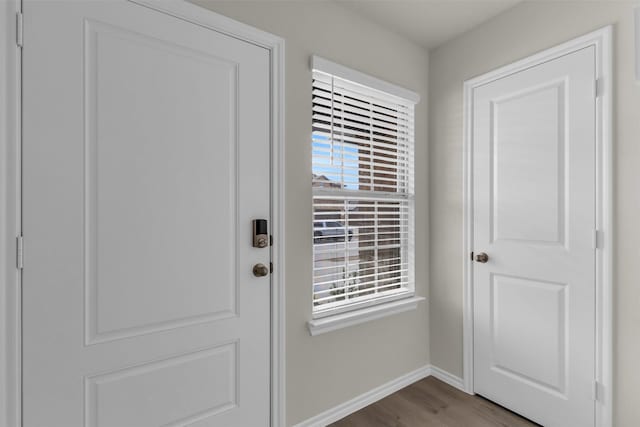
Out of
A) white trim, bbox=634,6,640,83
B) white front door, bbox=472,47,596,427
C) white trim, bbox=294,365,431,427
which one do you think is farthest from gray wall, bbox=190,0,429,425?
white trim, bbox=634,6,640,83

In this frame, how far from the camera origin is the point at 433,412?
1.97m

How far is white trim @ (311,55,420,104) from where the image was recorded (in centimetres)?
180

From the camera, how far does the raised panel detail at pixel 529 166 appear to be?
1.77 metres

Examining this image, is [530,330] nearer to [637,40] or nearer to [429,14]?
[637,40]

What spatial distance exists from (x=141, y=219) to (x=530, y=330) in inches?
83.6

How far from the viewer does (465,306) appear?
2213 millimetres

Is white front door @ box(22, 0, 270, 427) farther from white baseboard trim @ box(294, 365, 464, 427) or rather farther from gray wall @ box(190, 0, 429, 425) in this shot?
white baseboard trim @ box(294, 365, 464, 427)

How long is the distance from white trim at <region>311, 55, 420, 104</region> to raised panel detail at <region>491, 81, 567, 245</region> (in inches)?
21.5

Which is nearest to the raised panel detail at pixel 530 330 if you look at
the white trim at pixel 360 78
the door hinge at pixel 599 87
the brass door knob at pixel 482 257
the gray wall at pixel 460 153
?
the brass door knob at pixel 482 257

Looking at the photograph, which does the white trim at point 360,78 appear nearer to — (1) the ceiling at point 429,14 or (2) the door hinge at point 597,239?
(1) the ceiling at point 429,14
